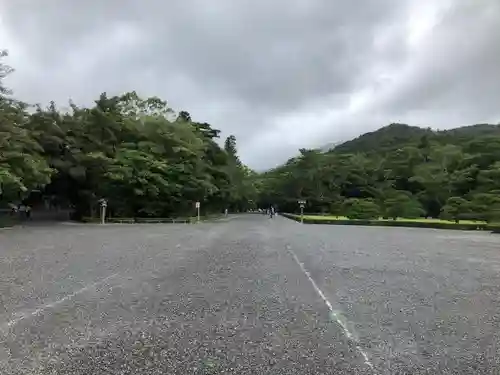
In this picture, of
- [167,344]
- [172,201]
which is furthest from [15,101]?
[167,344]

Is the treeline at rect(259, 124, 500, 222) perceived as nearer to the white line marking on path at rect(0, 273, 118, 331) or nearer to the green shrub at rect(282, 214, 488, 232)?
the green shrub at rect(282, 214, 488, 232)

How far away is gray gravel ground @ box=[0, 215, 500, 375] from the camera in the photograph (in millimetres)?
4246

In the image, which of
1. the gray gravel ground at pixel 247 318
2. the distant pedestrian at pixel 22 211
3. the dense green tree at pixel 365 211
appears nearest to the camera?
the gray gravel ground at pixel 247 318

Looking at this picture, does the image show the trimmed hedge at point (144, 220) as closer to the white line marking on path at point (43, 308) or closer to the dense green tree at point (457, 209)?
the dense green tree at point (457, 209)

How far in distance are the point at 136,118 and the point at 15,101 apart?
15957 millimetres

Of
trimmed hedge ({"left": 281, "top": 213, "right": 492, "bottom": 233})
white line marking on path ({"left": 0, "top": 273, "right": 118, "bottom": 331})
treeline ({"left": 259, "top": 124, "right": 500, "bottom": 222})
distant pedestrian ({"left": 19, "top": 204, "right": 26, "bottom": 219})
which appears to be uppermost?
treeline ({"left": 259, "top": 124, "right": 500, "bottom": 222})

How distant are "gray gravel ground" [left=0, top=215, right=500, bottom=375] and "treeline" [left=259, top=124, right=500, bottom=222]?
28.6 m

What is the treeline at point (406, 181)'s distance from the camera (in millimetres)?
40875

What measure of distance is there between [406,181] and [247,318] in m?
54.3

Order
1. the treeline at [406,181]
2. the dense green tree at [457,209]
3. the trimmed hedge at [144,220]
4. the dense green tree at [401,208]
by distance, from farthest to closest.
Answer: the dense green tree at [401,208] → the trimmed hedge at [144,220] → the treeline at [406,181] → the dense green tree at [457,209]

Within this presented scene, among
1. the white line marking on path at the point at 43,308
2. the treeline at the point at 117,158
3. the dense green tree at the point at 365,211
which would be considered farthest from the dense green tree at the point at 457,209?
the white line marking on path at the point at 43,308

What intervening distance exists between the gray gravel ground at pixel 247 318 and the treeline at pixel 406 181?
28.6 metres

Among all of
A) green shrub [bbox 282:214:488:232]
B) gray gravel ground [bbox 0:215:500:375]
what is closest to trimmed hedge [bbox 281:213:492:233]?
green shrub [bbox 282:214:488:232]

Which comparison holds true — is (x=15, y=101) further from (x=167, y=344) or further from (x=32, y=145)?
(x=167, y=344)
